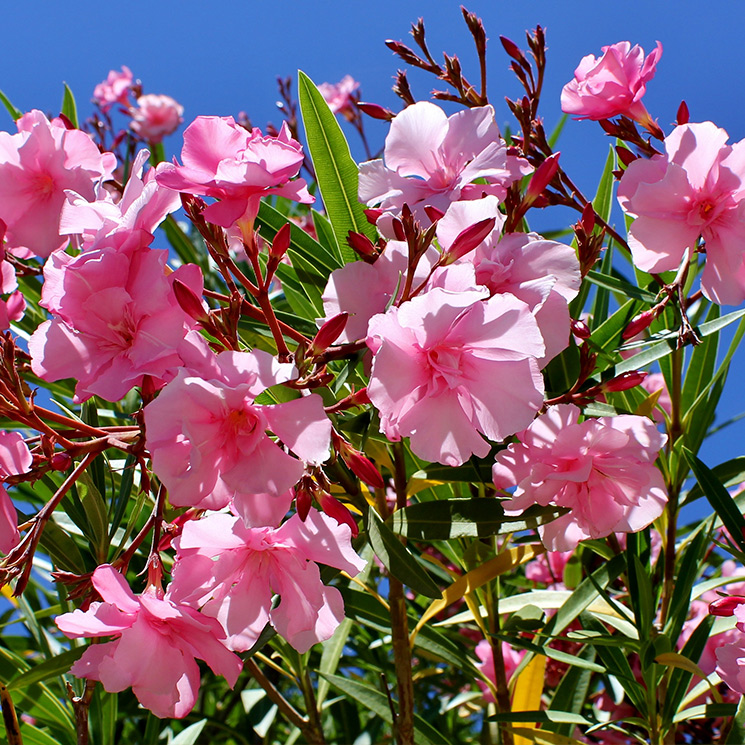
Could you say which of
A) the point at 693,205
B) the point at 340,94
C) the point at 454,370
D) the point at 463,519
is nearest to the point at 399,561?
the point at 463,519

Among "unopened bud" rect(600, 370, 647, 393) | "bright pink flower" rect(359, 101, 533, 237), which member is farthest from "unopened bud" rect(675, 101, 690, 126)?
"unopened bud" rect(600, 370, 647, 393)

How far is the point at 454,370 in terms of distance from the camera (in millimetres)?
739

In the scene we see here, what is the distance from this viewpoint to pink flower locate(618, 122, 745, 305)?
3.31 ft

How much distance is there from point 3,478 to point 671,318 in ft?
3.52

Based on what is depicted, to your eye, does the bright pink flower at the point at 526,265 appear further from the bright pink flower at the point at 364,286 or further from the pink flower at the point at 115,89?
the pink flower at the point at 115,89

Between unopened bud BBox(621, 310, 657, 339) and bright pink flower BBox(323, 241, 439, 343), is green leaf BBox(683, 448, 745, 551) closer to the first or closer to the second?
unopened bud BBox(621, 310, 657, 339)

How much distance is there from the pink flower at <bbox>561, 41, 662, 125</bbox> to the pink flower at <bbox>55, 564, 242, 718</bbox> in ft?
3.10

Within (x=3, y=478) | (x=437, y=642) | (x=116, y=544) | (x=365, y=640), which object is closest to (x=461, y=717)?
(x=365, y=640)

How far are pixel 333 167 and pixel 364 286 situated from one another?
1.23 feet

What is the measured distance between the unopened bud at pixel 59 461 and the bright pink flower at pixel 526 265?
44 cm

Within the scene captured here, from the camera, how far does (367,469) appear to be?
2.46ft

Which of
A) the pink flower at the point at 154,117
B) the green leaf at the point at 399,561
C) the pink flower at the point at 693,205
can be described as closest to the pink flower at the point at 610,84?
the pink flower at the point at 693,205

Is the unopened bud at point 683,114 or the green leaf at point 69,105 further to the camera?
the green leaf at point 69,105

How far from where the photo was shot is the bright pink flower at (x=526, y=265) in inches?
32.0
